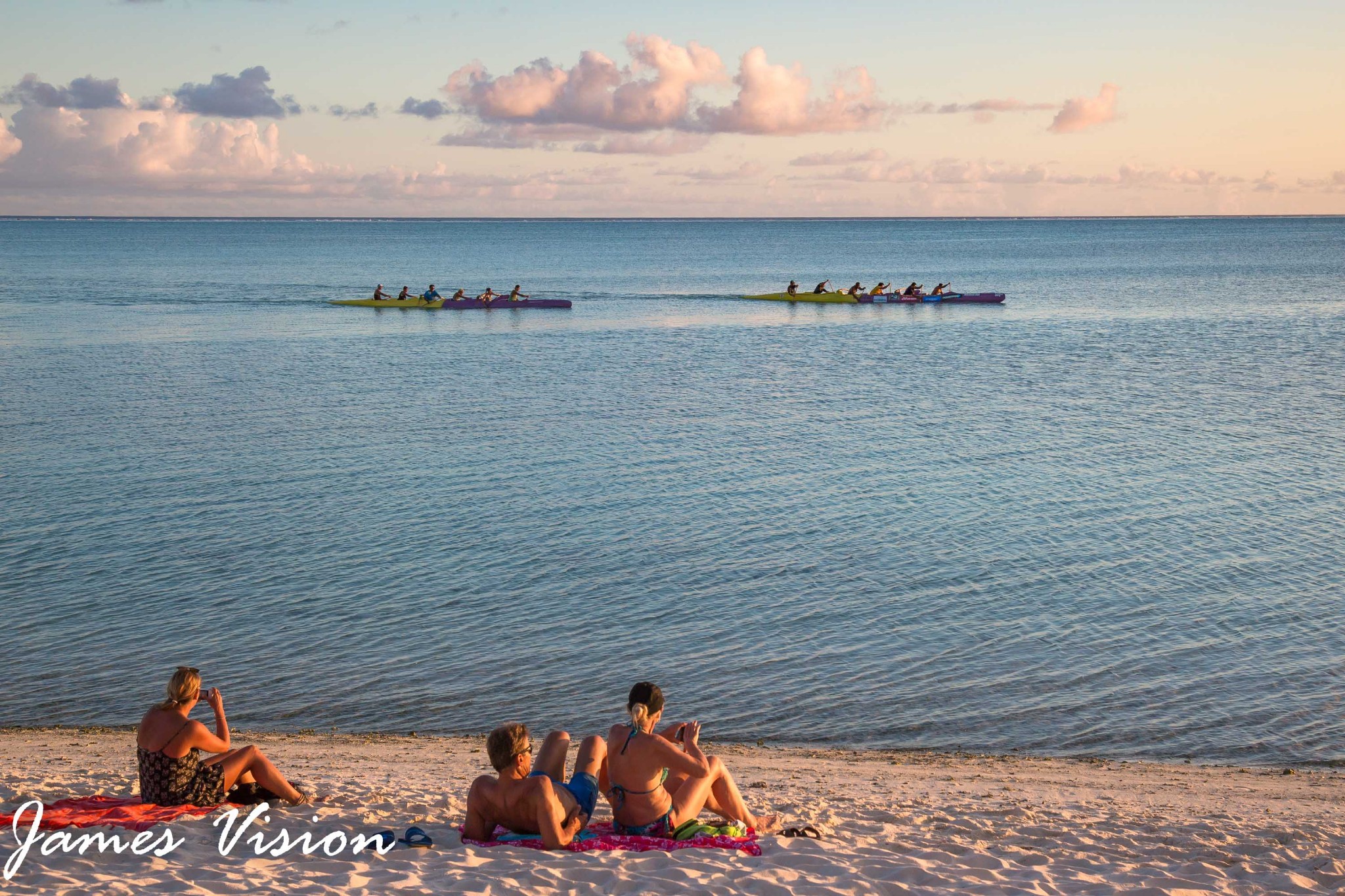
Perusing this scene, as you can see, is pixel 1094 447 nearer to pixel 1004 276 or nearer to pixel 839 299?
pixel 839 299

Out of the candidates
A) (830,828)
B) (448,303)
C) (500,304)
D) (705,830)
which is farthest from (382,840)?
(500,304)

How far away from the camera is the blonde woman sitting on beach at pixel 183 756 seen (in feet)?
26.9

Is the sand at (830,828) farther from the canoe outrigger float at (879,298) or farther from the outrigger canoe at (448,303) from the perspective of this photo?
the canoe outrigger float at (879,298)

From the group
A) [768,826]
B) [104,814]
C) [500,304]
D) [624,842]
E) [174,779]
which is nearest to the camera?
[624,842]

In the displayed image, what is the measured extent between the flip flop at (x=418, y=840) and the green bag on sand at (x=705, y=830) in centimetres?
158

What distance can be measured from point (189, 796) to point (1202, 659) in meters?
11.3

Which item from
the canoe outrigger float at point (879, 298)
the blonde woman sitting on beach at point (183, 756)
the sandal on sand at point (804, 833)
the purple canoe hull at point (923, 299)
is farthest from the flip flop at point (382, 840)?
the purple canoe hull at point (923, 299)

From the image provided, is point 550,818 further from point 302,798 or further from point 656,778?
point 302,798

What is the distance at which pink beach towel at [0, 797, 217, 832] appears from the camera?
8.01 m

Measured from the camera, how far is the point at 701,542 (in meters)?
19.4

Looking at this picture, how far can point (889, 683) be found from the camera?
13.9 meters

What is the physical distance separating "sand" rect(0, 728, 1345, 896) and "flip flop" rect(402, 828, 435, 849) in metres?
0.10

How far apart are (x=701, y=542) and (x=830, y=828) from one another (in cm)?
1073

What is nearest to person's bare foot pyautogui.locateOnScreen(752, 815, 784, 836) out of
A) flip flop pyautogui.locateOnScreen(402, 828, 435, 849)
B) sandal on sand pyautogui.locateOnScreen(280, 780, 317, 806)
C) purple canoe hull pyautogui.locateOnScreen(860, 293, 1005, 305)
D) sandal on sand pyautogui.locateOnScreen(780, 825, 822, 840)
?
sandal on sand pyautogui.locateOnScreen(780, 825, 822, 840)
